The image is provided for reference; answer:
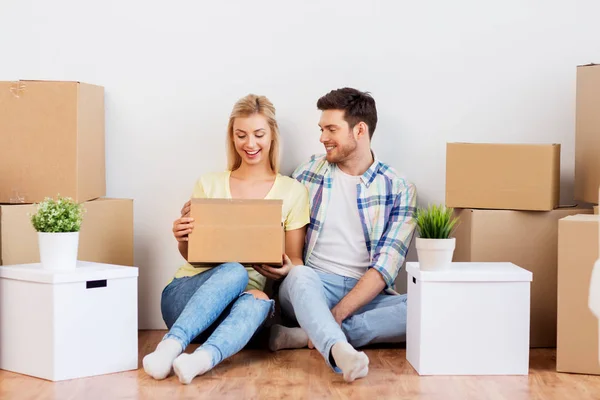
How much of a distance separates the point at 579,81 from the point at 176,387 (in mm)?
1787

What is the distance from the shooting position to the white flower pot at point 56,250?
2.46 m

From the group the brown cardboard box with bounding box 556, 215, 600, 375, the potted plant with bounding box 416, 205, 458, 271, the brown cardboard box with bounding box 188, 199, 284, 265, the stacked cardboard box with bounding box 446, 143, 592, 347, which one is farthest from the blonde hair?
the brown cardboard box with bounding box 556, 215, 600, 375

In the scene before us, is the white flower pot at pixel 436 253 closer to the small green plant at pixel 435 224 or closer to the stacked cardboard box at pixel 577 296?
the small green plant at pixel 435 224

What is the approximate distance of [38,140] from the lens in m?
2.80

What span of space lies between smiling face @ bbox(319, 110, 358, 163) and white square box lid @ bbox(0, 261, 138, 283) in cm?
Result: 91

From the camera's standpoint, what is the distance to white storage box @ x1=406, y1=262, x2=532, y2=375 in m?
2.49

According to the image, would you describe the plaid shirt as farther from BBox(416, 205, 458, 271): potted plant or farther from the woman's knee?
BBox(416, 205, 458, 271): potted plant

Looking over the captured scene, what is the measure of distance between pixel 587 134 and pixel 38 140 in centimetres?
194

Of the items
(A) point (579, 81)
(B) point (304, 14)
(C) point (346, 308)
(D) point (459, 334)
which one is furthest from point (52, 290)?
(A) point (579, 81)

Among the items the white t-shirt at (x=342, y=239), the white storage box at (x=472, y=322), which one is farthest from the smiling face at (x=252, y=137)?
the white storage box at (x=472, y=322)

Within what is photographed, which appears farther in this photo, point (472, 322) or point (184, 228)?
point (184, 228)

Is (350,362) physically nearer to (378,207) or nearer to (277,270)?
(277,270)

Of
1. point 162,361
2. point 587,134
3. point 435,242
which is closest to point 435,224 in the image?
point 435,242

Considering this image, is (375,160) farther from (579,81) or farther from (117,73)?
(117,73)
